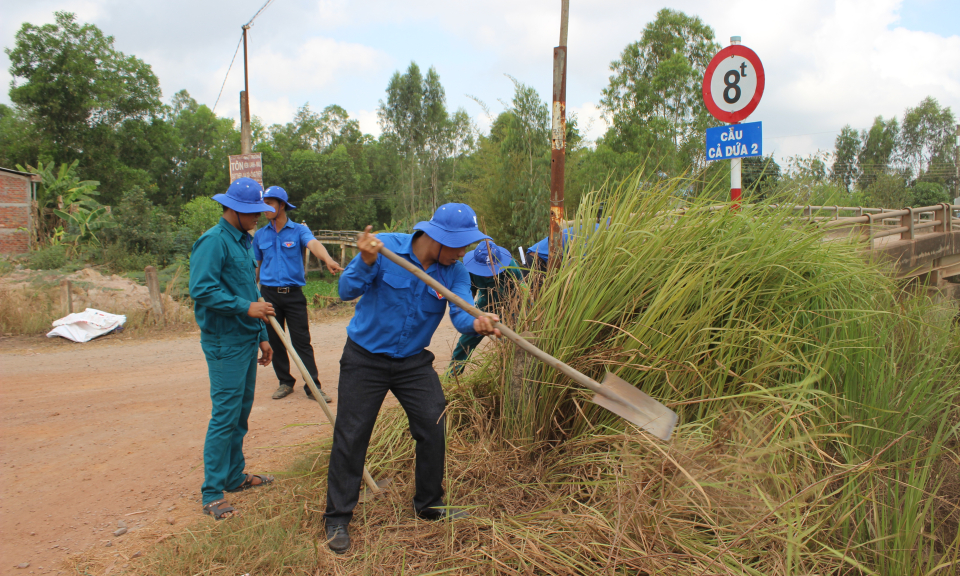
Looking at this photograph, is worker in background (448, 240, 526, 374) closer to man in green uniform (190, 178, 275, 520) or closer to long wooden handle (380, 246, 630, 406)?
long wooden handle (380, 246, 630, 406)

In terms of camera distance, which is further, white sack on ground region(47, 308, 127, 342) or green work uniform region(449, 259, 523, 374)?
white sack on ground region(47, 308, 127, 342)

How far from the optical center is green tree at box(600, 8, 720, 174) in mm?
16984

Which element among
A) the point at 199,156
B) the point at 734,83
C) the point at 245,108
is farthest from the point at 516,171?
the point at 199,156

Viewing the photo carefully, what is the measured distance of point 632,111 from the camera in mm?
18484

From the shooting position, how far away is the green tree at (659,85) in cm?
1698

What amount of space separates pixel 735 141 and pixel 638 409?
3.28 metres

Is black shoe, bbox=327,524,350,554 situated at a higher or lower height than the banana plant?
lower

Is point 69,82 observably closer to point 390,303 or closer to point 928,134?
point 390,303

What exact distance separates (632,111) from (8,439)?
18032mm

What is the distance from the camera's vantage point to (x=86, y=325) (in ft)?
26.9

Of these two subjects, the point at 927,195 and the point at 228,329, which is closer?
the point at 228,329

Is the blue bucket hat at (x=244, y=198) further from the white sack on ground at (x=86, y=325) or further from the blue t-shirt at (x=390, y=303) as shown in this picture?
the white sack on ground at (x=86, y=325)

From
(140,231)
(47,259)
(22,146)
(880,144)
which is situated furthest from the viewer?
(880,144)

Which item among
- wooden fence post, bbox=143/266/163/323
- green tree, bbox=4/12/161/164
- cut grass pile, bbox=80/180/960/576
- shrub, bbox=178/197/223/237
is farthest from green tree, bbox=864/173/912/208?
green tree, bbox=4/12/161/164
